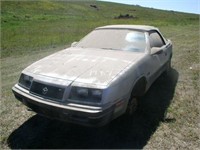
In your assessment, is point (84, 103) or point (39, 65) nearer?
point (84, 103)

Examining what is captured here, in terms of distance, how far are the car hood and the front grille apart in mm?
172

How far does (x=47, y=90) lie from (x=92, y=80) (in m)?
0.65

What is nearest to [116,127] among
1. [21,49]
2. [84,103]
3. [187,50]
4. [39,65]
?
[84,103]

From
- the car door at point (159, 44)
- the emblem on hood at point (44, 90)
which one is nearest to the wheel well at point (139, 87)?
the car door at point (159, 44)

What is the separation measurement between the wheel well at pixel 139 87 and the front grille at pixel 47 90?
1.24 metres

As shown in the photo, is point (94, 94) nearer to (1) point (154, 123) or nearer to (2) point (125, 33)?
(1) point (154, 123)

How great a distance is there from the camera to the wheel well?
4.02m

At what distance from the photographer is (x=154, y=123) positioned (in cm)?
413

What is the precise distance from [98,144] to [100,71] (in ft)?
3.48

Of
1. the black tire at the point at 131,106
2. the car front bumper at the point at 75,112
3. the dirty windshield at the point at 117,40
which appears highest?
the dirty windshield at the point at 117,40

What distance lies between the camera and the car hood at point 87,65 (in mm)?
3430

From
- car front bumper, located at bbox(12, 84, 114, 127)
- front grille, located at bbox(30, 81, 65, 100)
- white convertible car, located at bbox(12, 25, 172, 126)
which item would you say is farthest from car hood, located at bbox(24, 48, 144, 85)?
car front bumper, located at bbox(12, 84, 114, 127)

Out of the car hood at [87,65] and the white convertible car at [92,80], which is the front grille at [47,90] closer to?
the white convertible car at [92,80]

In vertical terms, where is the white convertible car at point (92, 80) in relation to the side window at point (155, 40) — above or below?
below
